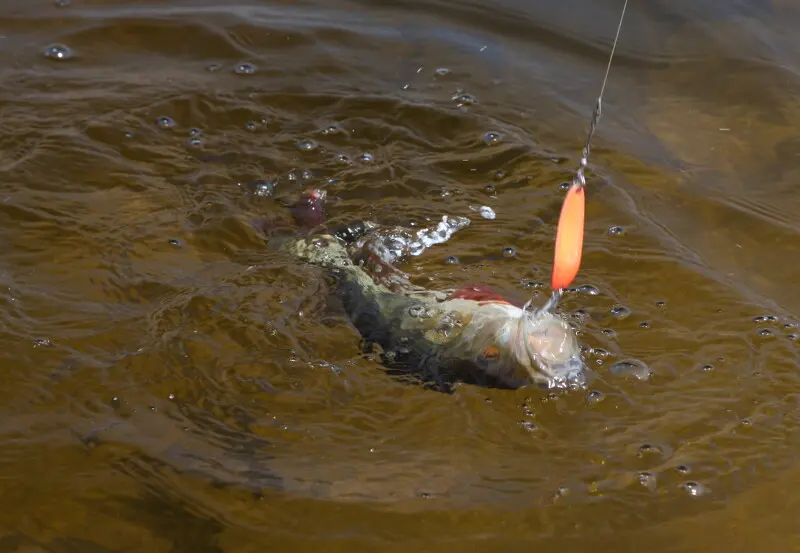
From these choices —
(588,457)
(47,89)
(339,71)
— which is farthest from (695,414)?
(47,89)

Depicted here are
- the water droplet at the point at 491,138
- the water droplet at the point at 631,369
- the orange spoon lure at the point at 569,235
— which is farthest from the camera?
the water droplet at the point at 491,138

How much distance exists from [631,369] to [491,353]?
2.58 ft

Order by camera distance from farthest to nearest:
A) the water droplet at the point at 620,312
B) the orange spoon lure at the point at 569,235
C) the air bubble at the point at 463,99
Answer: the air bubble at the point at 463,99, the water droplet at the point at 620,312, the orange spoon lure at the point at 569,235

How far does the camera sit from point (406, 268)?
455 cm

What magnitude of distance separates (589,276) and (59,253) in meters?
2.42

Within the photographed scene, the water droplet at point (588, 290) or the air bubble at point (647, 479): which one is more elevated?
the water droplet at point (588, 290)

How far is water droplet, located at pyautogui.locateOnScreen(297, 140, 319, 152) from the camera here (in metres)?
5.34

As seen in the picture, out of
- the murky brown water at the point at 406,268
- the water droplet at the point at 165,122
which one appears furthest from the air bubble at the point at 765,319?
the water droplet at the point at 165,122

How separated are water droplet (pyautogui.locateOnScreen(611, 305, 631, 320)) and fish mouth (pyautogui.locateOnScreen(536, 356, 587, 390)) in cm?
49

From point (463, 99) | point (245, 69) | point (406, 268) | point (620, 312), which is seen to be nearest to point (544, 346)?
point (620, 312)

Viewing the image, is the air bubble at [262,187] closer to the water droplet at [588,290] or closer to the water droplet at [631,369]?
the water droplet at [588,290]

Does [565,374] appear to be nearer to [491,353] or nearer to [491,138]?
[491,353]

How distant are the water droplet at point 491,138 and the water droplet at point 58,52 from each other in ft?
8.57

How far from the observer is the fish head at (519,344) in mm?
3514
